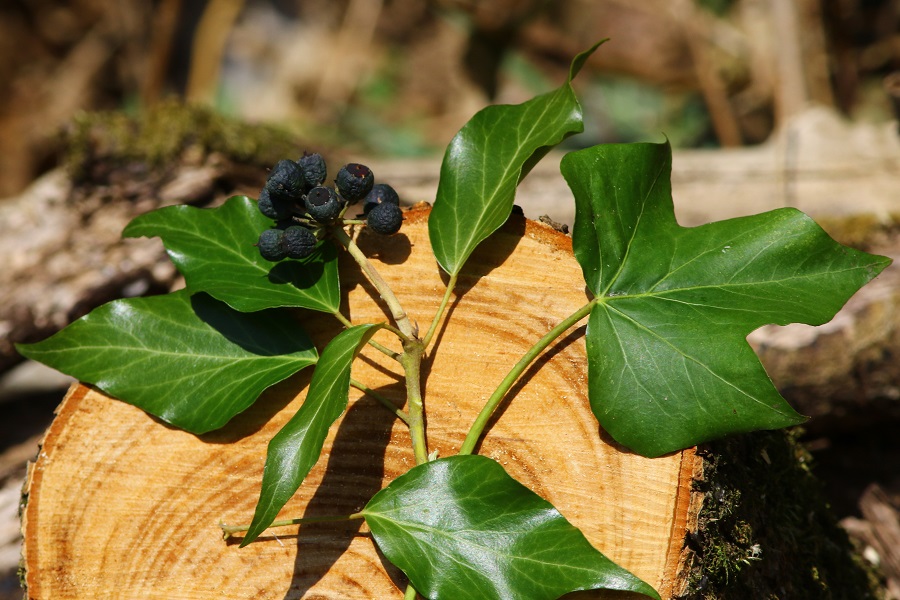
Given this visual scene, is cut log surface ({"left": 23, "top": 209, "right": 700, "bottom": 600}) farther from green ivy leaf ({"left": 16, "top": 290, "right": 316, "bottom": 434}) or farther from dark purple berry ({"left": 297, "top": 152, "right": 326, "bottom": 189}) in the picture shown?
dark purple berry ({"left": 297, "top": 152, "right": 326, "bottom": 189})

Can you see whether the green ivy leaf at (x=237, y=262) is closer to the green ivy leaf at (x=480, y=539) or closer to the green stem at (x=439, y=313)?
the green stem at (x=439, y=313)

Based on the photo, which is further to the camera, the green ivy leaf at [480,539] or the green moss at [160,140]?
the green moss at [160,140]

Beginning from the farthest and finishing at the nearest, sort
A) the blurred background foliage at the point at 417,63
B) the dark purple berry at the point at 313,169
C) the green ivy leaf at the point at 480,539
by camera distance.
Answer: the blurred background foliage at the point at 417,63 → the dark purple berry at the point at 313,169 → the green ivy leaf at the point at 480,539

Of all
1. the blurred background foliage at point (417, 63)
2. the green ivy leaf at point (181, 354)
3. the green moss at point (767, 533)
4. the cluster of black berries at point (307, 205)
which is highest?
the blurred background foliage at point (417, 63)

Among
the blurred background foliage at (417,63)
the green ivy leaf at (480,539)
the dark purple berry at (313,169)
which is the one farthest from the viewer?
the blurred background foliage at (417,63)

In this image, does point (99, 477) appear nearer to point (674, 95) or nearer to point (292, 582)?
point (292, 582)

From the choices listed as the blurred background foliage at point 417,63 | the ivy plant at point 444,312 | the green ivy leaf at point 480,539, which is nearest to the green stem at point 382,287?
the ivy plant at point 444,312

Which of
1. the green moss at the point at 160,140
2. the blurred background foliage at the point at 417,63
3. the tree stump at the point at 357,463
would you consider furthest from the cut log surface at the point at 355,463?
the blurred background foliage at the point at 417,63

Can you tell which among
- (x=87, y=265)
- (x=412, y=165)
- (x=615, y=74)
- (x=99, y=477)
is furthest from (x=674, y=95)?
(x=99, y=477)

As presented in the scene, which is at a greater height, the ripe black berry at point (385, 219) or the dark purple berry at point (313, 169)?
the dark purple berry at point (313, 169)

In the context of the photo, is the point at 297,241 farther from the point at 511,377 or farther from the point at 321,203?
the point at 511,377
